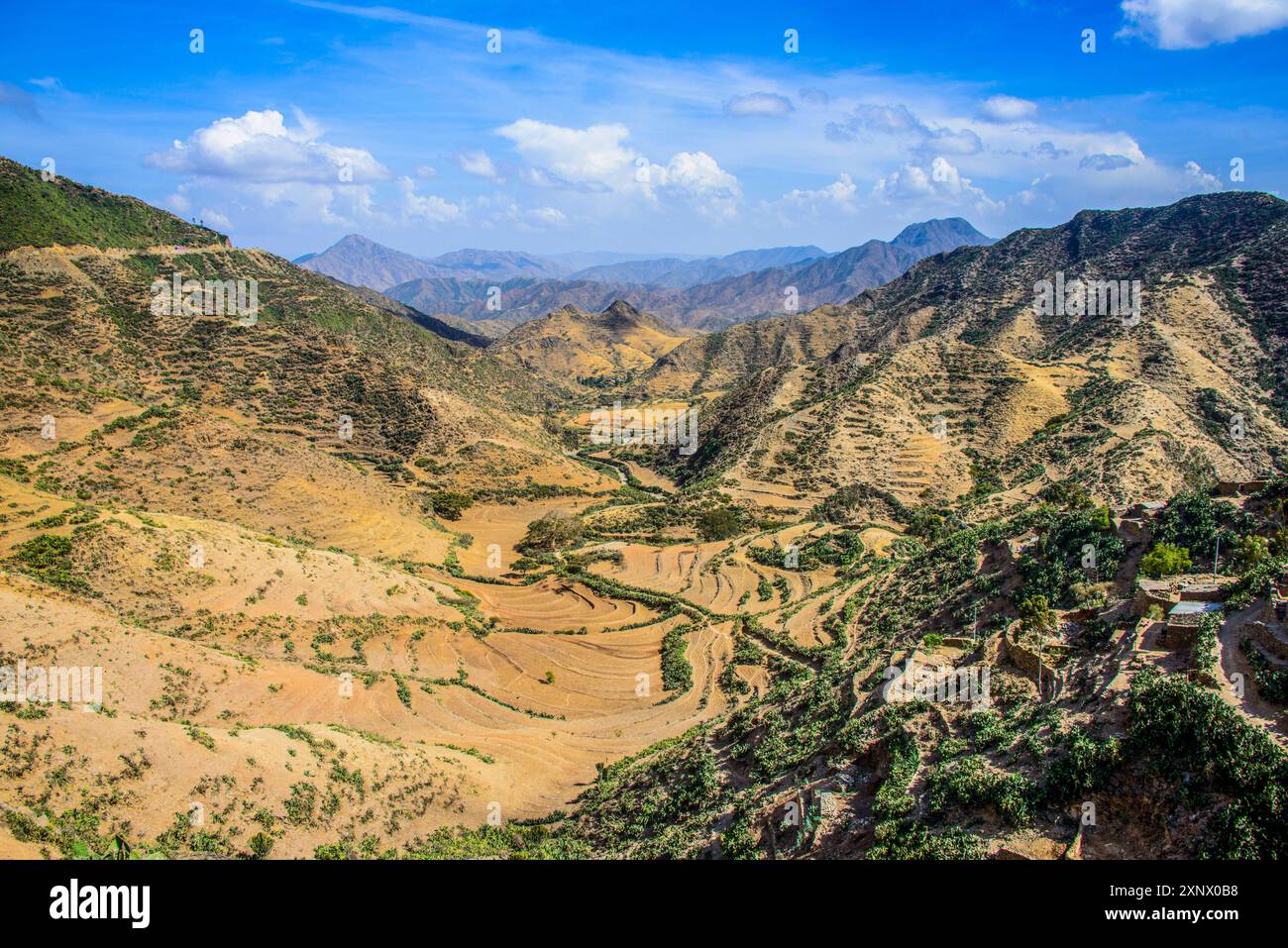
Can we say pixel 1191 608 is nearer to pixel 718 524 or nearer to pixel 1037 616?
pixel 1037 616

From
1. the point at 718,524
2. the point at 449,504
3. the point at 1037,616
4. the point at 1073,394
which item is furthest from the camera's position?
the point at 1073,394

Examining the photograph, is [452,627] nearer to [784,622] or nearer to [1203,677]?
[784,622]

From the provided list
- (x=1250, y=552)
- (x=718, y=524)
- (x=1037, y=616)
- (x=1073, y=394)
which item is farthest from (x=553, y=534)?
(x=1073, y=394)

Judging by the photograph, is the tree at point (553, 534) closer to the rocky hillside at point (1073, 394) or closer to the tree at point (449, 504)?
the tree at point (449, 504)

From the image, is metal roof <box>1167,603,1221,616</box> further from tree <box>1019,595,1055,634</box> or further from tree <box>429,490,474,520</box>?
tree <box>429,490,474,520</box>

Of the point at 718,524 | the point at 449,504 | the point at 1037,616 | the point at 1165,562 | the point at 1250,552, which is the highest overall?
the point at 1250,552

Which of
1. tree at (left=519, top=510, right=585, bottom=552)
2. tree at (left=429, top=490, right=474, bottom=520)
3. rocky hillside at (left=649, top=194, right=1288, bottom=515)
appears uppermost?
rocky hillside at (left=649, top=194, right=1288, bottom=515)

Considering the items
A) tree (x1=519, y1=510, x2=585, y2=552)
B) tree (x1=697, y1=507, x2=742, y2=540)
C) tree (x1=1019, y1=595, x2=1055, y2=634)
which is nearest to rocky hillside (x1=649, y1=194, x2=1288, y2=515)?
tree (x1=697, y1=507, x2=742, y2=540)

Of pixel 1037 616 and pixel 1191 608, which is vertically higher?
pixel 1191 608

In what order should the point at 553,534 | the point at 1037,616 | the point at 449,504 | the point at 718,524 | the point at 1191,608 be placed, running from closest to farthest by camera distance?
1. the point at 1191,608
2. the point at 1037,616
3. the point at 553,534
4. the point at 718,524
5. the point at 449,504
